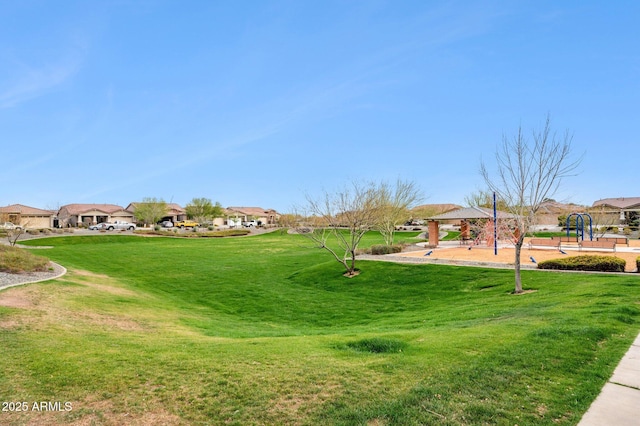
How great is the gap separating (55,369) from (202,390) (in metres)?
2.56

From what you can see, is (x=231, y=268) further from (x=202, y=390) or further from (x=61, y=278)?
(x=202, y=390)

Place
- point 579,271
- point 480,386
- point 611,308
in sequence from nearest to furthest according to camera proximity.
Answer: point 480,386 → point 611,308 → point 579,271

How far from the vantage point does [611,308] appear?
9.15 m

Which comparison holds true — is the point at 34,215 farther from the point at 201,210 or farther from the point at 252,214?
the point at 252,214

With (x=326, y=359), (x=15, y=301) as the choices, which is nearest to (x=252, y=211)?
(x=15, y=301)

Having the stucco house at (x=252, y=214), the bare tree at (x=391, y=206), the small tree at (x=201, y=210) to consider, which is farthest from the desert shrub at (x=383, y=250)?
the stucco house at (x=252, y=214)

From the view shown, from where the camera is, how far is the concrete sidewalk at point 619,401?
14.2 ft

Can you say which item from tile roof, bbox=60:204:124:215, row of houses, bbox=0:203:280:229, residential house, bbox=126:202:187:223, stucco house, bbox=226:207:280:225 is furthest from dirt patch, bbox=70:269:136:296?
stucco house, bbox=226:207:280:225

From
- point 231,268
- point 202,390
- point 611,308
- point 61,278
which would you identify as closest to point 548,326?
point 611,308

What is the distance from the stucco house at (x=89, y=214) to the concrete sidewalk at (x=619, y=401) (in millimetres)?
93291

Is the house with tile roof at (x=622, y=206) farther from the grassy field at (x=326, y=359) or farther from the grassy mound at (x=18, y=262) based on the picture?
the grassy mound at (x=18, y=262)

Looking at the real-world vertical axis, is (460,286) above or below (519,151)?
below

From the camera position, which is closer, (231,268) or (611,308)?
(611,308)

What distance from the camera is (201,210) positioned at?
293ft
